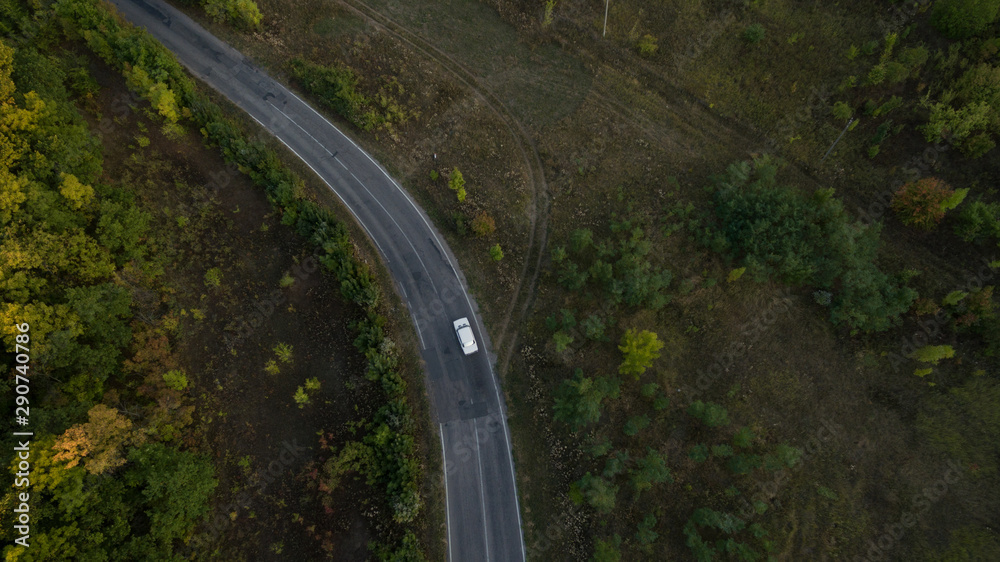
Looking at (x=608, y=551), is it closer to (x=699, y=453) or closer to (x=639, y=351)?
(x=699, y=453)

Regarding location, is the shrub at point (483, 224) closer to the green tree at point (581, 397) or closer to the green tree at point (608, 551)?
the green tree at point (581, 397)

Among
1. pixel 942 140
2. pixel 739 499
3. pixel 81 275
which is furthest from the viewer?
pixel 942 140

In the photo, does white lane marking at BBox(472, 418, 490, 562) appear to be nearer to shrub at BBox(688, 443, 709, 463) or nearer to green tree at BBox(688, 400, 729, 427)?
shrub at BBox(688, 443, 709, 463)

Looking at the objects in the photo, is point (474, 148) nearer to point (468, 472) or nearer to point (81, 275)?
point (468, 472)

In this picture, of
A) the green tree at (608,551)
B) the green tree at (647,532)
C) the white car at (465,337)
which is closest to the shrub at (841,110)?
the white car at (465,337)

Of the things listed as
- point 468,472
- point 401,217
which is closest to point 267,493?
point 468,472

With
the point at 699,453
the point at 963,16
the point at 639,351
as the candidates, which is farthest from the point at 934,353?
the point at 963,16
